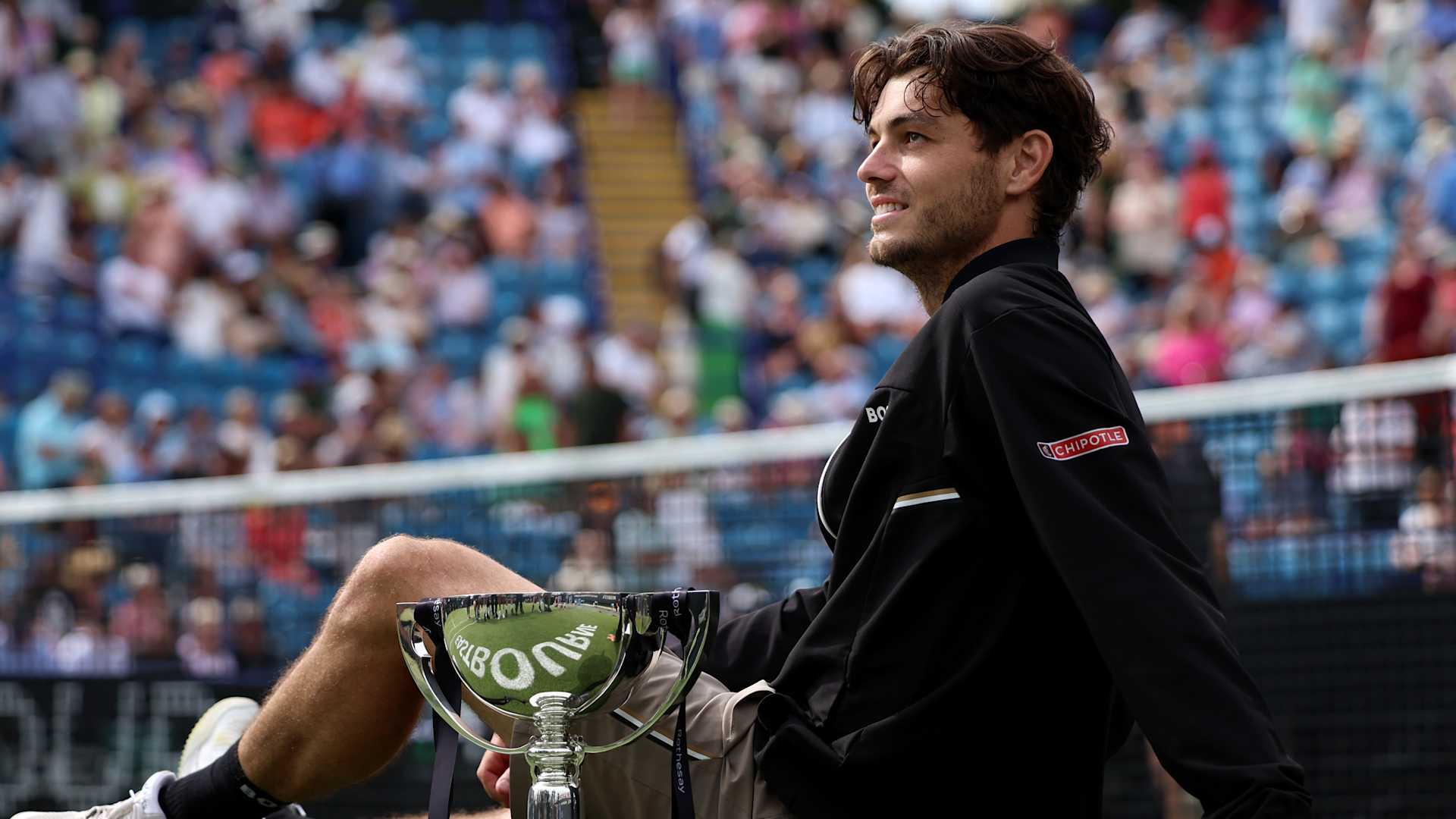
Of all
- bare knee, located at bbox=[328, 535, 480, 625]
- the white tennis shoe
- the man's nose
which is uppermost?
the man's nose

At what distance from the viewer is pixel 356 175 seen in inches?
591

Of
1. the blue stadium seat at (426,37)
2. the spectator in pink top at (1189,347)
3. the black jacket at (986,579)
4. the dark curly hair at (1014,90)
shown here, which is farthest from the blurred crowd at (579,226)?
the black jacket at (986,579)

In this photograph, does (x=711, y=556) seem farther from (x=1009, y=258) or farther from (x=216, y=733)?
(x=1009, y=258)

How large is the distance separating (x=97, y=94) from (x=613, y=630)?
1330 cm

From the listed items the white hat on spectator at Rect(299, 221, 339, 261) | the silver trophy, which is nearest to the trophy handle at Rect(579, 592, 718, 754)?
the silver trophy

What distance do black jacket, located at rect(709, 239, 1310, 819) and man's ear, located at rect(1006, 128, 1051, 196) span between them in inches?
7.4

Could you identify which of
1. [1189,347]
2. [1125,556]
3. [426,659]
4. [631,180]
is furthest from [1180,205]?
[426,659]

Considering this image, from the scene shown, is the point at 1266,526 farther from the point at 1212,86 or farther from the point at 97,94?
the point at 97,94

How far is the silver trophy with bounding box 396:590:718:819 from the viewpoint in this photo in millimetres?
2590

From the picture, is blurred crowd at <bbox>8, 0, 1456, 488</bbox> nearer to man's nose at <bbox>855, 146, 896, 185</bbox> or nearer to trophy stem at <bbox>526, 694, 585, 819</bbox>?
man's nose at <bbox>855, 146, 896, 185</bbox>

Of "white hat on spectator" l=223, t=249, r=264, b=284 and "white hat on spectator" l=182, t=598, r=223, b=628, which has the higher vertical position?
"white hat on spectator" l=223, t=249, r=264, b=284

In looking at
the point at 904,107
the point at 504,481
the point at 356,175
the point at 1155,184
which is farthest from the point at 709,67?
the point at 904,107

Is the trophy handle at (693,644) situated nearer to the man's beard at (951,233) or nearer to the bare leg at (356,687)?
the bare leg at (356,687)

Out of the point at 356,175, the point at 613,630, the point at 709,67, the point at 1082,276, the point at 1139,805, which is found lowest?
the point at 1139,805
